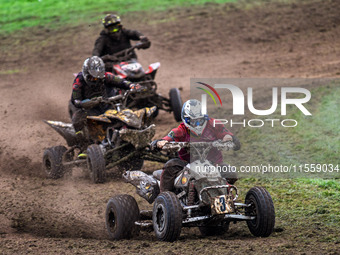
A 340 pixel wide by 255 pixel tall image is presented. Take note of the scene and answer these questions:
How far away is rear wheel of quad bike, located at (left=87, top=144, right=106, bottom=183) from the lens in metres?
10.2

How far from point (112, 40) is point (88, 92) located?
343cm

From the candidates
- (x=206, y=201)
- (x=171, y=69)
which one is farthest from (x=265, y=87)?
(x=206, y=201)

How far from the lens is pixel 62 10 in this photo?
27.9 metres

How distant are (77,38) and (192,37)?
4.70 m

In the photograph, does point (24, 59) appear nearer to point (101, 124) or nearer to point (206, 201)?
point (101, 124)

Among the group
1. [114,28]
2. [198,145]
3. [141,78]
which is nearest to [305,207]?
[198,145]

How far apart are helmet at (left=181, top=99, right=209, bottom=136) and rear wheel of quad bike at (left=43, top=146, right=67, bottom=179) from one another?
450 centimetres

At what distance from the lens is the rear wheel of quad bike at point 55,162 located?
11.1 meters

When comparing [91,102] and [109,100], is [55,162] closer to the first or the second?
[91,102]

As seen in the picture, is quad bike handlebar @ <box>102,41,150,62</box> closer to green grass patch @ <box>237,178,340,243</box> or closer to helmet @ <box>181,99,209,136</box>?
green grass patch @ <box>237,178,340,243</box>

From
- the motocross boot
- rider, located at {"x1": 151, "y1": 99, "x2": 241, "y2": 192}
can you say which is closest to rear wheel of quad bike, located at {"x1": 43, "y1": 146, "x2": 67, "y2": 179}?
the motocross boot

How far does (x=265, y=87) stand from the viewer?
52.3 ft

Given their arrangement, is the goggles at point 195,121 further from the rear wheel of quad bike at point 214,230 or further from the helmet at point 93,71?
the helmet at point 93,71

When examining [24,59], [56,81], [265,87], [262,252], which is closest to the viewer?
[262,252]
